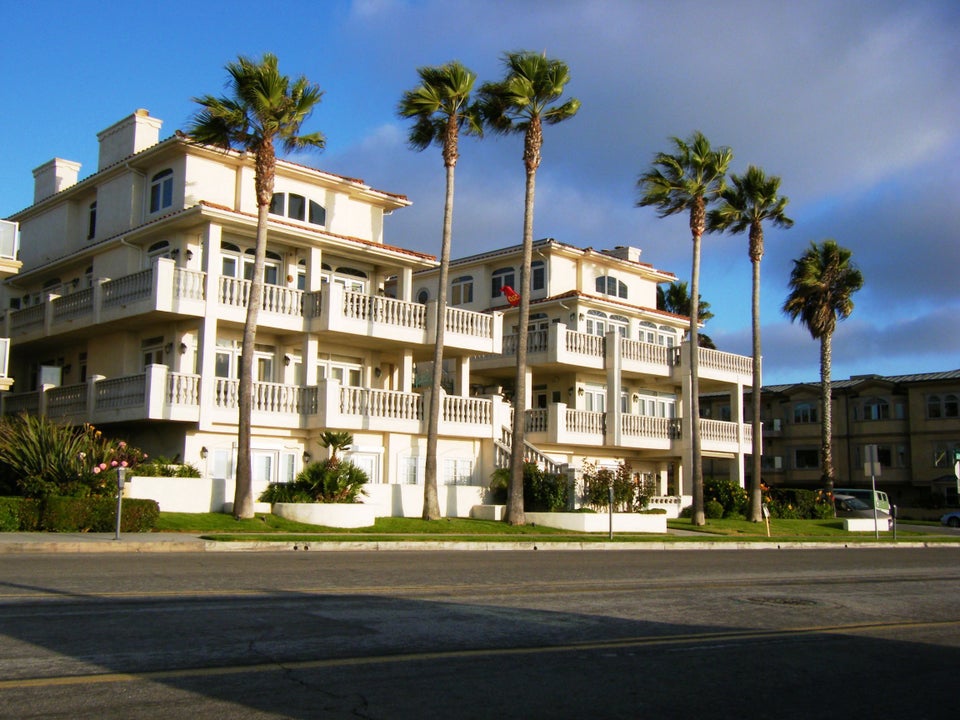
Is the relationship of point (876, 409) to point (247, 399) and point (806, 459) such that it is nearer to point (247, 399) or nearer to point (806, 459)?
point (806, 459)

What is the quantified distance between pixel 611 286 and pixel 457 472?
1558 cm

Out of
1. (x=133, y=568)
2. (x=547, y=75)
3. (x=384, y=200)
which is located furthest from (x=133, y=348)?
(x=133, y=568)

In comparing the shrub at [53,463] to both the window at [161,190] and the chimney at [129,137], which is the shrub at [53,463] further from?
the chimney at [129,137]

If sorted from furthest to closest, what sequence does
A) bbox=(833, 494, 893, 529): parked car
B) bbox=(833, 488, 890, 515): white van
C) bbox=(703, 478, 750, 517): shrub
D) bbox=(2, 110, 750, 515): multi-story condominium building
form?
bbox=(833, 488, 890, 515): white van → bbox=(833, 494, 893, 529): parked car → bbox=(703, 478, 750, 517): shrub → bbox=(2, 110, 750, 515): multi-story condominium building

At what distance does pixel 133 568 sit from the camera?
1572cm

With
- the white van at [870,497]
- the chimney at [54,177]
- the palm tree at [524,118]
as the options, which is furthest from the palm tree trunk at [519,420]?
the white van at [870,497]

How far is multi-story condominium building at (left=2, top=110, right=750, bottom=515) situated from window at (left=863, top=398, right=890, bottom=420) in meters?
28.4

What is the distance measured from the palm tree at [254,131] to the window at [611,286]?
21330 millimetres

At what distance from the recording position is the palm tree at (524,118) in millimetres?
31688

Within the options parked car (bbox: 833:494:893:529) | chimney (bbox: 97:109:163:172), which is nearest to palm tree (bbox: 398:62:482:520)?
chimney (bbox: 97:109:163:172)

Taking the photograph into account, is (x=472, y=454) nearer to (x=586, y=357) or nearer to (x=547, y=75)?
(x=586, y=357)

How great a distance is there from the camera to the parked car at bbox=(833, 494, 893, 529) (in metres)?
46.2

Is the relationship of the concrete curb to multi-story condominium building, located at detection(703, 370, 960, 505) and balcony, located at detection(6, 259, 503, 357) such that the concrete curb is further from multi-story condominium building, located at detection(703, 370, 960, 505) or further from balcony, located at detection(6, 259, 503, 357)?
multi-story condominium building, located at detection(703, 370, 960, 505)

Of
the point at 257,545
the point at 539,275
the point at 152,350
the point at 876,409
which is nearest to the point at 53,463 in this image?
the point at 257,545
